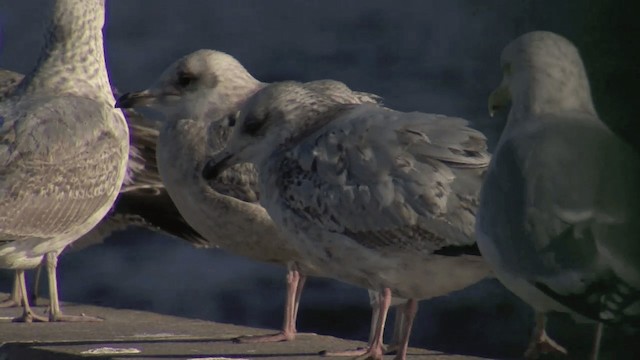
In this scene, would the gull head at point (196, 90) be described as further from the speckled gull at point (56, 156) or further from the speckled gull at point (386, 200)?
the speckled gull at point (386, 200)

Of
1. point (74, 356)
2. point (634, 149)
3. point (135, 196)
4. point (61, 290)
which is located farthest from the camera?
point (61, 290)

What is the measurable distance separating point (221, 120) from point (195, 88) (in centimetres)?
18

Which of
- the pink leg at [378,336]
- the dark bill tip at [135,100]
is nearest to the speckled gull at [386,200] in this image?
the pink leg at [378,336]

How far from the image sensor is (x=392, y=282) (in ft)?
18.6

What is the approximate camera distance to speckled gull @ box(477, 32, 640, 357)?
10.9ft

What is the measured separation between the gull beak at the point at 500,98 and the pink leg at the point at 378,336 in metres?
1.59

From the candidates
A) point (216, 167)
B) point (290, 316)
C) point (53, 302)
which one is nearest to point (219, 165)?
point (216, 167)

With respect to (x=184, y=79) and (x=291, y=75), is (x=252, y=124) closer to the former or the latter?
(x=184, y=79)

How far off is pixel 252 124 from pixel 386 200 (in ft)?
2.95

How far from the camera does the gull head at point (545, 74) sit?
3.76 meters

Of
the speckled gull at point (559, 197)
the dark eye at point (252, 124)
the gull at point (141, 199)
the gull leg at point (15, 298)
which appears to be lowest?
the gull leg at point (15, 298)

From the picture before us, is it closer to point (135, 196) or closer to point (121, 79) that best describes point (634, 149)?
point (135, 196)

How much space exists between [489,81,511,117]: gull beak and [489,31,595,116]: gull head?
0.30ft

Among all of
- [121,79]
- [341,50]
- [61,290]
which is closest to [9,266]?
[61,290]
